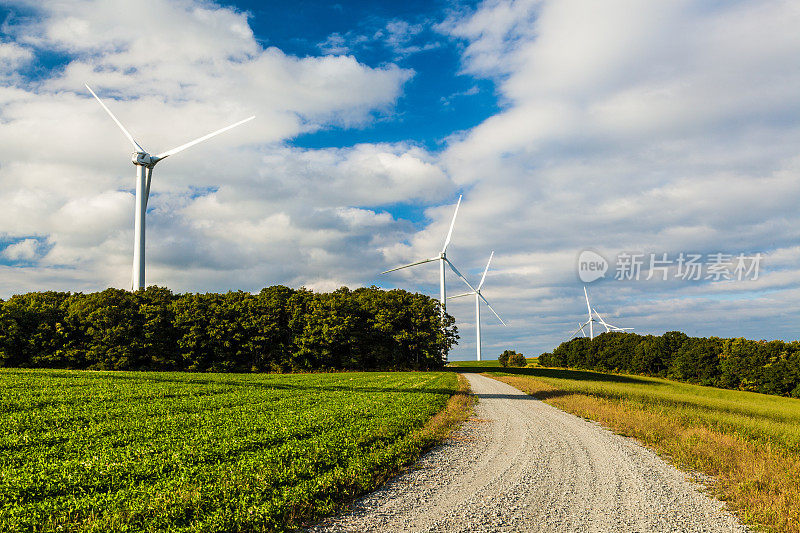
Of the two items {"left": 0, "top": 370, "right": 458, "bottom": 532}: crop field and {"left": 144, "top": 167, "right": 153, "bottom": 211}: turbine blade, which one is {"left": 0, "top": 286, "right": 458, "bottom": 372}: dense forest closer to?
{"left": 144, "top": 167, "right": 153, "bottom": 211}: turbine blade

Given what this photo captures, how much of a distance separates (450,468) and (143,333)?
79.2m

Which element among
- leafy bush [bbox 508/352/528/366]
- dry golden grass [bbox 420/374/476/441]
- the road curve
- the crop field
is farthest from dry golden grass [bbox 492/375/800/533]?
leafy bush [bbox 508/352/528/366]

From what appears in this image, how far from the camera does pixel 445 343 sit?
91.4 meters

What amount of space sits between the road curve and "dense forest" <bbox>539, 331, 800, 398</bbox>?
90.4 meters

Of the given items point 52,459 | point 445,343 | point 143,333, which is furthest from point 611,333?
point 52,459

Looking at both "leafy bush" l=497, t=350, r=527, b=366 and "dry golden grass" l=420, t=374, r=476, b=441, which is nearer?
"dry golden grass" l=420, t=374, r=476, b=441

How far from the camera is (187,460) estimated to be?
13617 millimetres

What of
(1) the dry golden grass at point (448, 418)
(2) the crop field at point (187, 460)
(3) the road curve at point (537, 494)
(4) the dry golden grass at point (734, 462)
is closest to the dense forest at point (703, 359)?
(4) the dry golden grass at point (734, 462)

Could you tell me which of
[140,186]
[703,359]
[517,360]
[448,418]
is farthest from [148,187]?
[703,359]

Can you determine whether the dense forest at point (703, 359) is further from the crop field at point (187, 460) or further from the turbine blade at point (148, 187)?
the turbine blade at point (148, 187)

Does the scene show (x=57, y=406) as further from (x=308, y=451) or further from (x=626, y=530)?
(x=626, y=530)

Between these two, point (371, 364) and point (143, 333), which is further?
point (371, 364)

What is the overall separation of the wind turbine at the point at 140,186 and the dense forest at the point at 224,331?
639 cm

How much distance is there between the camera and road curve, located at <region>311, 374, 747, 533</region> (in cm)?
Answer: 991
